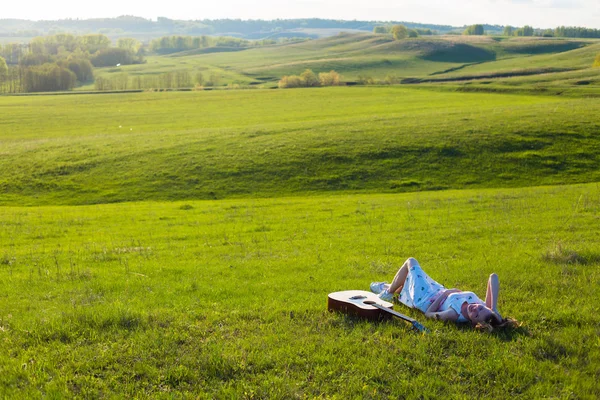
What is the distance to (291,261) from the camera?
1485 cm

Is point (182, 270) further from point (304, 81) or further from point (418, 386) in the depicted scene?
point (304, 81)

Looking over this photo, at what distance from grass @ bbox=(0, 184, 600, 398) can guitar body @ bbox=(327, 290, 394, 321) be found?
0.21 meters

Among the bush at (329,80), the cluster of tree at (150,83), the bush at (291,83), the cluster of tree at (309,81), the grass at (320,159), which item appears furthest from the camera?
the cluster of tree at (150,83)

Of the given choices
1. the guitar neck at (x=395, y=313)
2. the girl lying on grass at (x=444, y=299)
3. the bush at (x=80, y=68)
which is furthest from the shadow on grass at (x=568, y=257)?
the bush at (x=80, y=68)

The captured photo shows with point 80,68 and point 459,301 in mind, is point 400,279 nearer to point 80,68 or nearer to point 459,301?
point 459,301

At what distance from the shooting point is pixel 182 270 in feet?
46.3

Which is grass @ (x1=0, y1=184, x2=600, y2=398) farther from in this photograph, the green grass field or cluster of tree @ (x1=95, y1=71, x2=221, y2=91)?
cluster of tree @ (x1=95, y1=71, x2=221, y2=91)

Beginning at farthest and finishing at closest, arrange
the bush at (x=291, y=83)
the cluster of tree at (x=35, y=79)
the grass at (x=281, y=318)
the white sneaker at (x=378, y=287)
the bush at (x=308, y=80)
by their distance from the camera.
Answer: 1. the cluster of tree at (x=35, y=79)
2. the bush at (x=308, y=80)
3. the bush at (x=291, y=83)
4. the white sneaker at (x=378, y=287)
5. the grass at (x=281, y=318)

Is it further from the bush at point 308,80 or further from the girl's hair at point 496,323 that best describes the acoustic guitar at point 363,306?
the bush at point 308,80

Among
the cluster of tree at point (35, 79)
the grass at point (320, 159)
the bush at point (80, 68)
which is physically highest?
the bush at point (80, 68)

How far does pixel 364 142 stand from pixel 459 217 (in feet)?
75.7

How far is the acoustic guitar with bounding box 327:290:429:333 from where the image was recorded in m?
9.70

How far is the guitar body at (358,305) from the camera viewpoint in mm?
9781

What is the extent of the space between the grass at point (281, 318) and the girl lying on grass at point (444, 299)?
24cm
